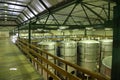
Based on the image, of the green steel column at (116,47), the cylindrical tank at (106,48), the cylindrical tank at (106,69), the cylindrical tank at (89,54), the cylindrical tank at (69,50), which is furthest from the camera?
the cylindrical tank at (106,48)

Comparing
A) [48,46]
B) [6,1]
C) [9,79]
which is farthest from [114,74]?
[48,46]

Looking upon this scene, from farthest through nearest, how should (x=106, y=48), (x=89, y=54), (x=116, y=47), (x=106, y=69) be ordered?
(x=106, y=48) < (x=89, y=54) < (x=106, y=69) < (x=116, y=47)

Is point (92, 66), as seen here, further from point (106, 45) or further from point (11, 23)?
point (11, 23)

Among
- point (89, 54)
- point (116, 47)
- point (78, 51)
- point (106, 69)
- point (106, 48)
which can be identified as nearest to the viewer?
point (116, 47)

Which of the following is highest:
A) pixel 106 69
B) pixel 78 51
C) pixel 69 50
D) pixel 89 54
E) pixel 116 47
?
pixel 116 47

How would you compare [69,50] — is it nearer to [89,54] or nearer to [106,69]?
[89,54]

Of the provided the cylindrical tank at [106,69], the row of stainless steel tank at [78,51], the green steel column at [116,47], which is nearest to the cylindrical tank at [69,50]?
the row of stainless steel tank at [78,51]

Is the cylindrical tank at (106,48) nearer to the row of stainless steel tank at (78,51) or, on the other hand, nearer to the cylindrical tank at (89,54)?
the row of stainless steel tank at (78,51)

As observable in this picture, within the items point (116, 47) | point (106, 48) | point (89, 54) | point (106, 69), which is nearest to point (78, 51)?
point (89, 54)

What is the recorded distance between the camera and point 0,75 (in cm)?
522

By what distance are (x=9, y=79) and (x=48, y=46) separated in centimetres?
630

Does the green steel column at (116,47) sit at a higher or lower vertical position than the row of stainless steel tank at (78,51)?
higher

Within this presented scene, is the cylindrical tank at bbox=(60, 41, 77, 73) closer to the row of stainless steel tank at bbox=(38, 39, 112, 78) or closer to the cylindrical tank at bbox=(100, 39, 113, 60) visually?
the row of stainless steel tank at bbox=(38, 39, 112, 78)


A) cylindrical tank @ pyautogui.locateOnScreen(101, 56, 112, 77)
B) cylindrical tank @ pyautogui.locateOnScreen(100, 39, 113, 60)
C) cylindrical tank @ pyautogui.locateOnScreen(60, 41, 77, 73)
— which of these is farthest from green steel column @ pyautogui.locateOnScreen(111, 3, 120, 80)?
cylindrical tank @ pyautogui.locateOnScreen(100, 39, 113, 60)
